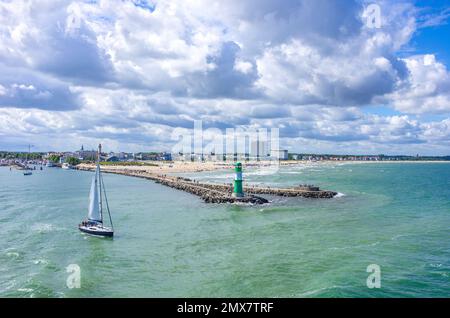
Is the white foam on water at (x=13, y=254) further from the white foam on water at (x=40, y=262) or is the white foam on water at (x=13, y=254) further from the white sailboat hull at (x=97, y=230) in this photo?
the white sailboat hull at (x=97, y=230)

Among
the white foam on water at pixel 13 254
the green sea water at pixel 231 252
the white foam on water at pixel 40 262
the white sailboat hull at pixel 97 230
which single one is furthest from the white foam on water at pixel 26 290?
the white sailboat hull at pixel 97 230

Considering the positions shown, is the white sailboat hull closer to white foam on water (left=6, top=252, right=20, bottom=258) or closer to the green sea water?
the green sea water

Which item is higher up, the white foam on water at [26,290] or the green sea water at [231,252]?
the green sea water at [231,252]

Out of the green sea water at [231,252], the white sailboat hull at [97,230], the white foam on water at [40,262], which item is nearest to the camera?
the green sea water at [231,252]

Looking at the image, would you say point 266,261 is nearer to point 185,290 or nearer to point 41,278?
point 185,290

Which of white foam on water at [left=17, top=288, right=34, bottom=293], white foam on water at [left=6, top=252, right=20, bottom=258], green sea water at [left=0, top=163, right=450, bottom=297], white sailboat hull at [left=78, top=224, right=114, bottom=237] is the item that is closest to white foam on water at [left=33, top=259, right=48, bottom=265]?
green sea water at [left=0, top=163, right=450, bottom=297]

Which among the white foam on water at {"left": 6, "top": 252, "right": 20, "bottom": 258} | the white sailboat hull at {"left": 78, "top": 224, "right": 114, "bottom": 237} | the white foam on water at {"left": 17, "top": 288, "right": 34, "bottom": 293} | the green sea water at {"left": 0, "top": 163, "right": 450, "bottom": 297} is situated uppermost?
the white sailboat hull at {"left": 78, "top": 224, "right": 114, "bottom": 237}

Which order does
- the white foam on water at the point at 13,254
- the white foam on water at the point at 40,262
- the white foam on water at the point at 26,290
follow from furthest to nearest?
1. the white foam on water at the point at 13,254
2. the white foam on water at the point at 40,262
3. the white foam on water at the point at 26,290

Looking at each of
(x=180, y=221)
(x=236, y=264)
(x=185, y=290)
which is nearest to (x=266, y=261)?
(x=236, y=264)

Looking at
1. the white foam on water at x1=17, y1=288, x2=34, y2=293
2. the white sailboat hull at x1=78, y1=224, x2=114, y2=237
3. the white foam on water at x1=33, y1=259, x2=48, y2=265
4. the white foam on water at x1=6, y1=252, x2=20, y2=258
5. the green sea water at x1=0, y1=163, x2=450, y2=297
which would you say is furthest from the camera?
the white sailboat hull at x1=78, y1=224, x2=114, y2=237
